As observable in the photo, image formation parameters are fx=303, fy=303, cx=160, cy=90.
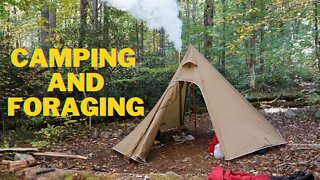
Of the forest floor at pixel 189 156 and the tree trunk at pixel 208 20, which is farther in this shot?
the tree trunk at pixel 208 20

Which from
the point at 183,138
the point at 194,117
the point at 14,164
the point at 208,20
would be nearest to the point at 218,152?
the point at 183,138

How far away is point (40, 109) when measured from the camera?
693 cm

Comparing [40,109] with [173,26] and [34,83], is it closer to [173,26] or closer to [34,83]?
[34,83]

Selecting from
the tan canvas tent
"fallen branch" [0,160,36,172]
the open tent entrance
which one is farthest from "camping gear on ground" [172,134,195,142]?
"fallen branch" [0,160,36,172]

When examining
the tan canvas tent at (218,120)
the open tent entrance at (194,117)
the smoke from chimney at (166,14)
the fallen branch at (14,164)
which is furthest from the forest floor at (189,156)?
the smoke from chimney at (166,14)

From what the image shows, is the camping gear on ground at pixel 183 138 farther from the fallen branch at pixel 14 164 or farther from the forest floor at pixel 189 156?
the fallen branch at pixel 14 164

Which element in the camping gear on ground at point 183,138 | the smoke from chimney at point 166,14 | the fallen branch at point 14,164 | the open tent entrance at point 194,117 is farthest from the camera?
the open tent entrance at point 194,117

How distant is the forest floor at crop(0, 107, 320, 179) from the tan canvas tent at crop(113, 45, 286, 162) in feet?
0.56

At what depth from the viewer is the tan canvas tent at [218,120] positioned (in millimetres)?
4621

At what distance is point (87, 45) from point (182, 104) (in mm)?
2899

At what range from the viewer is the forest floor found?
4090mm

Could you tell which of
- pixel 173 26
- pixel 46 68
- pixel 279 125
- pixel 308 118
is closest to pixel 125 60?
pixel 46 68

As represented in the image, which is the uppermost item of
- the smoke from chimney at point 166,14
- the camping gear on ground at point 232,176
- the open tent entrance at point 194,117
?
the smoke from chimney at point 166,14

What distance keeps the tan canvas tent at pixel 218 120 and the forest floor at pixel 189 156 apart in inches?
6.7
